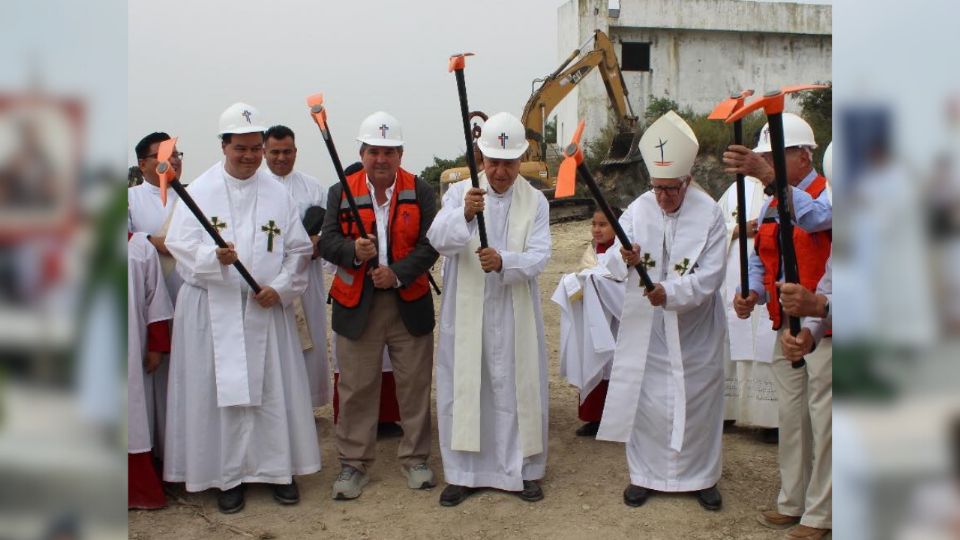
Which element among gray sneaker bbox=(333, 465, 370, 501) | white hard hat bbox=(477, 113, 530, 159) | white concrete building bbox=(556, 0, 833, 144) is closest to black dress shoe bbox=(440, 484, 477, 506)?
gray sneaker bbox=(333, 465, 370, 501)

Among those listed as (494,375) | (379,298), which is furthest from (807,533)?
(379,298)

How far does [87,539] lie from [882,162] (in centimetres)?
124

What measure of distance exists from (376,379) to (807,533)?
8.40 ft

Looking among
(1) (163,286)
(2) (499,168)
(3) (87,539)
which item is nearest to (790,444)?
(2) (499,168)

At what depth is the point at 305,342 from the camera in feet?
21.0

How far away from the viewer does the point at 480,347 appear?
5402mm

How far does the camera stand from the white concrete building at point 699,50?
2575 centimetres

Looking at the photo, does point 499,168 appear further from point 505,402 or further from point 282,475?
point 282,475

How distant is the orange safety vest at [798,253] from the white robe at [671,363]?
0.38 meters

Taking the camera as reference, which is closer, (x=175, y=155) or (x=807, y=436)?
(x=807, y=436)

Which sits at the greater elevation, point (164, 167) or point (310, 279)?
point (164, 167)

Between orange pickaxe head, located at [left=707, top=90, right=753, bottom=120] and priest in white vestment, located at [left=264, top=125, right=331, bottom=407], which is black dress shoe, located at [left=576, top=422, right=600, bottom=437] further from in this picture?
orange pickaxe head, located at [left=707, top=90, right=753, bottom=120]

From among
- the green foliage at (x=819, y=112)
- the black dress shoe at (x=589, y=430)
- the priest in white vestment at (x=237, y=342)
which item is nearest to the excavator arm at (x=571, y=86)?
the green foliage at (x=819, y=112)

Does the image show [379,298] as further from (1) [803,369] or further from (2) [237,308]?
(1) [803,369]
